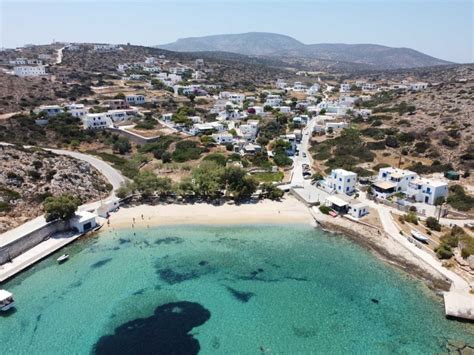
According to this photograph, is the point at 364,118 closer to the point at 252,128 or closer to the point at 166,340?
the point at 252,128

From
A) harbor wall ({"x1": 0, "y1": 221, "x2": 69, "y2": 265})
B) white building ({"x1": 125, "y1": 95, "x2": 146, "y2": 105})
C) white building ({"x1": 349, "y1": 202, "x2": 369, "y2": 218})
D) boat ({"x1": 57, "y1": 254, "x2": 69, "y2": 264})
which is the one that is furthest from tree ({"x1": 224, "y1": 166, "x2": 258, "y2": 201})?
white building ({"x1": 125, "y1": 95, "x2": 146, "y2": 105})

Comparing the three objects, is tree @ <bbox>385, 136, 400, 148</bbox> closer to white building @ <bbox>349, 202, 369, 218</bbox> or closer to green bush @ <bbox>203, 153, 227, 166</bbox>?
white building @ <bbox>349, 202, 369, 218</bbox>

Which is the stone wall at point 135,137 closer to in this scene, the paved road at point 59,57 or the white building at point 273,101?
the white building at point 273,101

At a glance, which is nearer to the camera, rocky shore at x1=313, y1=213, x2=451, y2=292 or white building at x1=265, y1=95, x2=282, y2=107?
rocky shore at x1=313, y1=213, x2=451, y2=292

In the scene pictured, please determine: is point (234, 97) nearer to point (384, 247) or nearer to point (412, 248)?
point (384, 247)

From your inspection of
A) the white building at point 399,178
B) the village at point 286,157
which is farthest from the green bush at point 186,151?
the white building at point 399,178

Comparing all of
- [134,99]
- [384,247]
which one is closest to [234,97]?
[134,99]

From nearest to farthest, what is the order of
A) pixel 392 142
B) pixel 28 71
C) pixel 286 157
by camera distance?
pixel 286 157 → pixel 392 142 → pixel 28 71
